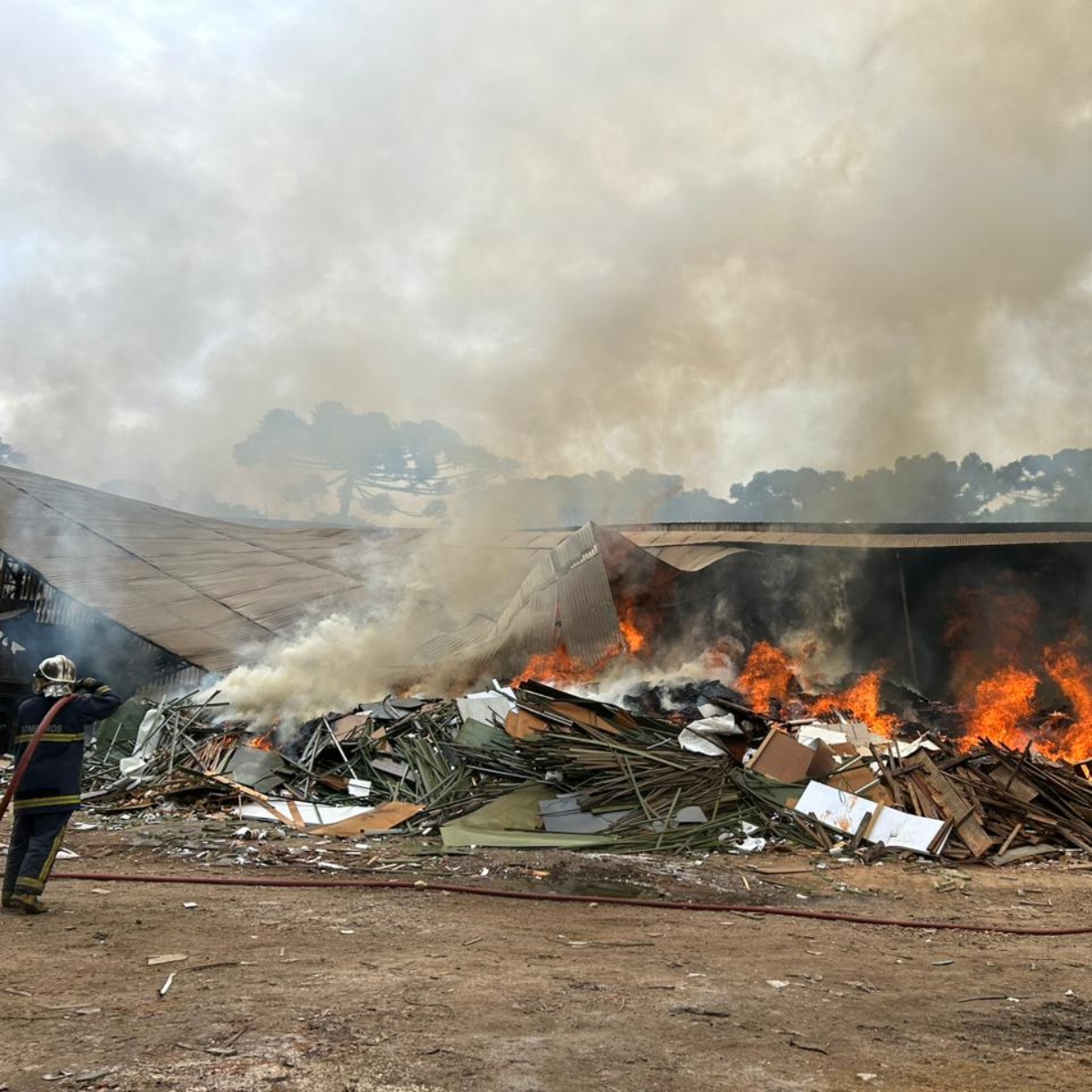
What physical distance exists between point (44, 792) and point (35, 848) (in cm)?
36

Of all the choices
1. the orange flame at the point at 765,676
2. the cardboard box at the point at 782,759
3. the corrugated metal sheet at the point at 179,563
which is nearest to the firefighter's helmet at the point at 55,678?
the cardboard box at the point at 782,759

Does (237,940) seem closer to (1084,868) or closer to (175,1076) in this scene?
(175,1076)

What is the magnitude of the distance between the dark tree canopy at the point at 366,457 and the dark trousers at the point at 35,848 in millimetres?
25000

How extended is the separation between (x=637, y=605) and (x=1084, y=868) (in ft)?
30.1

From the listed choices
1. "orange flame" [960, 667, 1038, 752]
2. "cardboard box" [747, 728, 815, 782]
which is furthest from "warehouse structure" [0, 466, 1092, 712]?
"cardboard box" [747, 728, 815, 782]

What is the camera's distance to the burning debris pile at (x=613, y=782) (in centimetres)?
954

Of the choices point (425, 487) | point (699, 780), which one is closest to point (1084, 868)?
point (699, 780)

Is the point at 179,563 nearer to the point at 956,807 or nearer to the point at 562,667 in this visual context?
the point at 562,667

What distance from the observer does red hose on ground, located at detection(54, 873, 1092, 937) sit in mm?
6750

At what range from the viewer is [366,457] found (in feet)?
124

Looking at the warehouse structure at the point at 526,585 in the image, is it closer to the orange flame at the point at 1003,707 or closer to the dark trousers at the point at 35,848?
the orange flame at the point at 1003,707

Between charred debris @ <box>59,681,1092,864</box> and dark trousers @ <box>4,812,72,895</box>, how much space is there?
4000mm

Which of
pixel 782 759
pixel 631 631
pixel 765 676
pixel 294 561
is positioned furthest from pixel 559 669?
pixel 294 561

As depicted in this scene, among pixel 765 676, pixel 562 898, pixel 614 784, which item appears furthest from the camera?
pixel 765 676
